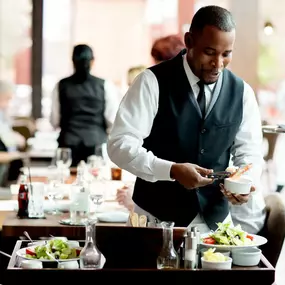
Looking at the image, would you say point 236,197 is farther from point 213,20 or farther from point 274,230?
point 274,230

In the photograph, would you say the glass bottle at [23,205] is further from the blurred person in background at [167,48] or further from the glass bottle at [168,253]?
the glass bottle at [168,253]

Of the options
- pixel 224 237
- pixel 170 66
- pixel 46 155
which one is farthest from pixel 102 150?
pixel 46 155

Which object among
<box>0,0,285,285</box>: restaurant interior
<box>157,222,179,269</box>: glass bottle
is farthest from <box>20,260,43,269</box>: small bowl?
<box>0,0,285,285</box>: restaurant interior

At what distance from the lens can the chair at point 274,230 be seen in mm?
3680

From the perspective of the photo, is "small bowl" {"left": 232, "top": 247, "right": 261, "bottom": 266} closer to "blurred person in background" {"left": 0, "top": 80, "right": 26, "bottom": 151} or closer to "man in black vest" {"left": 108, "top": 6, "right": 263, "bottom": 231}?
"man in black vest" {"left": 108, "top": 6, "right": 263, "bottom": 231}

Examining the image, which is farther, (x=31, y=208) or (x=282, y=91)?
(x=282, y=91)

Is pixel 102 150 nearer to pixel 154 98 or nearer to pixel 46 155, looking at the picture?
pixel 154 98

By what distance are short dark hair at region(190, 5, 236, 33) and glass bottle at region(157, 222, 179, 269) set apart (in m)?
0.77

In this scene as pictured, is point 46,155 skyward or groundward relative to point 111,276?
groundward

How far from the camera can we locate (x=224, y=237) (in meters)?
2.67

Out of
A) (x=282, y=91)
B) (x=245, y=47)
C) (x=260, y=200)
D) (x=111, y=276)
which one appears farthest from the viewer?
(x=282, y=91)

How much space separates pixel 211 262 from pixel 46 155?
7.78 m

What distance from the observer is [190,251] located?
246 cm

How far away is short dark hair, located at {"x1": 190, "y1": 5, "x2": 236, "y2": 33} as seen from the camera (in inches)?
111
